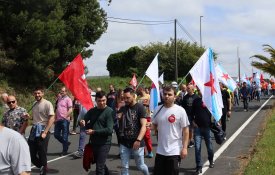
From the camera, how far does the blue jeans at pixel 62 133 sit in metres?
11.4

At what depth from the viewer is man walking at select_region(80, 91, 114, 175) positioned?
7.14 m

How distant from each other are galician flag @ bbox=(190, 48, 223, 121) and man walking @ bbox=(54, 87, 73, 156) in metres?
3.58

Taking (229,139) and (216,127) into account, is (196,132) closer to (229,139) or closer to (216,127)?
(216,127)

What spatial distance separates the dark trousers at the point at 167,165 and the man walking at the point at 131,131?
0.76 meters

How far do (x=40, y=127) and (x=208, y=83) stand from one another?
3544mm

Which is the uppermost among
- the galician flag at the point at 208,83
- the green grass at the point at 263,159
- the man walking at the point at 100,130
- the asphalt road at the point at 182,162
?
the galician flag at the point at 208,83

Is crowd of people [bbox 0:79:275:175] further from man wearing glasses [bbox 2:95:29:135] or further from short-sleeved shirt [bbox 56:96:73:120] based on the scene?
short-sleeved shirt [bbox 56:96:73:120]

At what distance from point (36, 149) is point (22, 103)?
15406 mm

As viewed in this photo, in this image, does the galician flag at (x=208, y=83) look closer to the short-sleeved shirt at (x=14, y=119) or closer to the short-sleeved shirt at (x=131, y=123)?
the short-sleeved shirt at (x=131, y=123)

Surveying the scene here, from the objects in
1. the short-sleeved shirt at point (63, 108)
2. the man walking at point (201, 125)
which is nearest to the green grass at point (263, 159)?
the man walking at point (201, 125)

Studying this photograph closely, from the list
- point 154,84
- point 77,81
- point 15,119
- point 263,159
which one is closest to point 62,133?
point 77,81

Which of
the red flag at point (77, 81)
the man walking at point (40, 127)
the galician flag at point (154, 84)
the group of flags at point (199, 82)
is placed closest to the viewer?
the man walking at point (40, 127)

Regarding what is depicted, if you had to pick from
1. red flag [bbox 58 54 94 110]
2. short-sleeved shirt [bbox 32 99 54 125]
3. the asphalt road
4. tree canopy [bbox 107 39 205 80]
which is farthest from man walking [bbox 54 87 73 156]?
tree canopy [bbox 107 39 205 80]

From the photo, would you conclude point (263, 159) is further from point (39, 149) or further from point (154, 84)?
point (154, 84)
